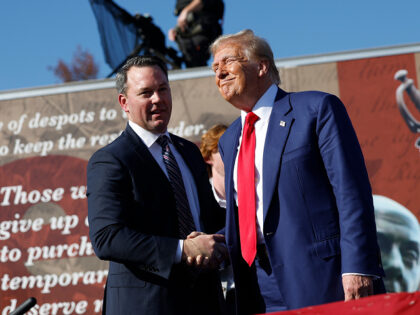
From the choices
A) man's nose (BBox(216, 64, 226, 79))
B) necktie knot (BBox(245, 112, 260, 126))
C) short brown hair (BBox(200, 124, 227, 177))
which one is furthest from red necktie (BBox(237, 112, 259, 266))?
short brown hair (BBox(200, 124, 227, 177))

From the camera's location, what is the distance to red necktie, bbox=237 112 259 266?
2.21 m

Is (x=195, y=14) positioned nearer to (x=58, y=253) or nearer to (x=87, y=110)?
(x=87, y=110)

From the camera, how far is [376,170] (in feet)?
13.3

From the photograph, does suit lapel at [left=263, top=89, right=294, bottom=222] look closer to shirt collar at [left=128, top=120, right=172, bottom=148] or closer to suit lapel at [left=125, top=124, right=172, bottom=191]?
suit lapel at [left=125, top=124, right=172, bottom=191]

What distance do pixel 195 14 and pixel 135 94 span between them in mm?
4048

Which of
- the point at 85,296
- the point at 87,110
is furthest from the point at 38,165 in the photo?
the point at 85,296

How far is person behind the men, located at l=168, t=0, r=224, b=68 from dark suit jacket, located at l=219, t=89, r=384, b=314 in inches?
168

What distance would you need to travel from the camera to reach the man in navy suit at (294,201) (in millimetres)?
2006

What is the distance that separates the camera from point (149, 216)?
7.51 feet

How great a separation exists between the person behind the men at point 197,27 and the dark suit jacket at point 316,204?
427cm

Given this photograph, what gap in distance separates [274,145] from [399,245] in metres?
2.16

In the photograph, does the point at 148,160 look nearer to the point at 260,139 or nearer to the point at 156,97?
the point at 156,97

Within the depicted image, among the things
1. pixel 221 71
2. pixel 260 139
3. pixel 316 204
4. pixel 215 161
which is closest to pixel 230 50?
pixel 221 71

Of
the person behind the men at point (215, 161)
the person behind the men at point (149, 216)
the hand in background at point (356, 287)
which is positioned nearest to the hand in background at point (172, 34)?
the person behind the men at point (215, 161)
